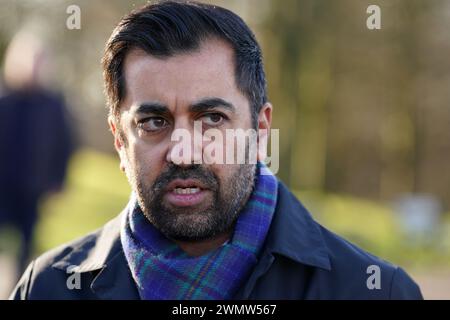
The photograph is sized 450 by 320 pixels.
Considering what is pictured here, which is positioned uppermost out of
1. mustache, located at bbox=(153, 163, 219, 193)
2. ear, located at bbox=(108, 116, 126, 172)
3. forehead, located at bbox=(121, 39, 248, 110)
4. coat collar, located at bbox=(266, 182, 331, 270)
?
forehead, located at bbox=(121, 39, 248, 110)

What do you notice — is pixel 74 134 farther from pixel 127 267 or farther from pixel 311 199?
pixel 311 199

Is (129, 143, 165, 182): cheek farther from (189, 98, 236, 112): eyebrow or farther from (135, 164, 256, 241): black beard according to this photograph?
(189, 98, 236, 112): eyebrow

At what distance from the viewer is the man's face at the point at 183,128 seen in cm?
276

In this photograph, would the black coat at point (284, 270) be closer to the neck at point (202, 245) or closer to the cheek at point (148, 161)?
the neck at point (202, 245)

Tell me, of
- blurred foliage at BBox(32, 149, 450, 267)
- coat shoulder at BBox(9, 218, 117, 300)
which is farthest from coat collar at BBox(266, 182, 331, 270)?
blurred foliage at BBox(32, 149, 450, 267)

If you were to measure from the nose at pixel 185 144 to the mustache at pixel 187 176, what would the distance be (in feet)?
0.06

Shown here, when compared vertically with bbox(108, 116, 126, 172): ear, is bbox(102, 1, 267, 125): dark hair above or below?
above

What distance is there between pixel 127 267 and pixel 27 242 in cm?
411

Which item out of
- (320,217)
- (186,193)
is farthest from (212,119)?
(320,217)

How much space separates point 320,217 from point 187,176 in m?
10.1

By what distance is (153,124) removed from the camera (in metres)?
2.81

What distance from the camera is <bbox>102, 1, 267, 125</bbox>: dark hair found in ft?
9.26

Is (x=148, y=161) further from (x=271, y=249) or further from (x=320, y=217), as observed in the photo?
Result: (x=320, y=217)

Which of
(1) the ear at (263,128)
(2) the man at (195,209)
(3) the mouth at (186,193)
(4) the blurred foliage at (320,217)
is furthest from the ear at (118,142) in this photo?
(4) the blurred foliage at (320,217)
